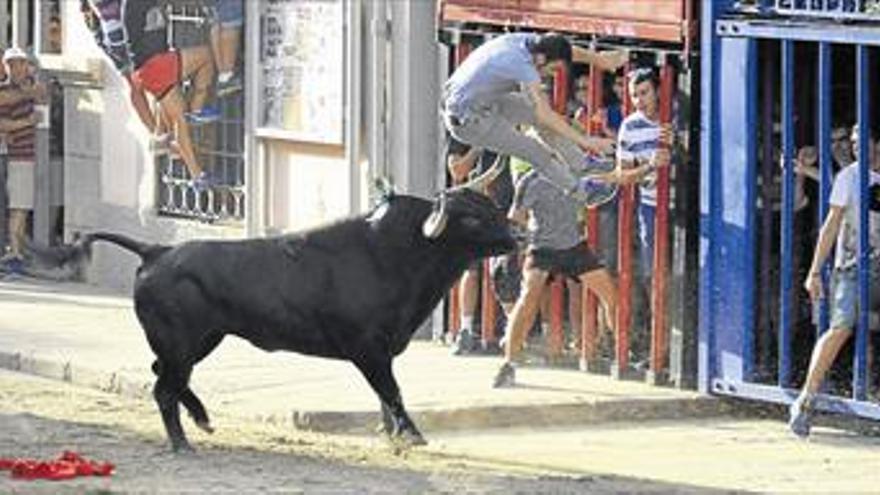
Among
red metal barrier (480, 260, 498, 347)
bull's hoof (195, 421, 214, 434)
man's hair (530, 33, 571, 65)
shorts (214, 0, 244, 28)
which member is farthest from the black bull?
shorts (214, 0, 244, 28)

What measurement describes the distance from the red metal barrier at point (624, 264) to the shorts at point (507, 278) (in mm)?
816

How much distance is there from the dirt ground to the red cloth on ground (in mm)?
66

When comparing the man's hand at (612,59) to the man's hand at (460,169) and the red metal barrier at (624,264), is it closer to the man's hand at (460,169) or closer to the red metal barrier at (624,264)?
the red metal barrier at (624,264)

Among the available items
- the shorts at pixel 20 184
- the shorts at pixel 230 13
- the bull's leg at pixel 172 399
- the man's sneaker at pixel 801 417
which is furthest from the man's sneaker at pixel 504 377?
the shorts at pixel 20 184

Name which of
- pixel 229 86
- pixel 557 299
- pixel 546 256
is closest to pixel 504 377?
pixel 546 256

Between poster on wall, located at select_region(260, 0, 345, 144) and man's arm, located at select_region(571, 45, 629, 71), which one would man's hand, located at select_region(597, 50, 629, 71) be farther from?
poster on wall, located at select_region(260, 0, 345, 144)

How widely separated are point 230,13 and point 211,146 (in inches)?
47.3

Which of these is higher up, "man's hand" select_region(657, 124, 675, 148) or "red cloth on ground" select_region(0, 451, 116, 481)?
"man's hand" select_region(657, 124, 675, 148)

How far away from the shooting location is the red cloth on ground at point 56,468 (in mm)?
14016

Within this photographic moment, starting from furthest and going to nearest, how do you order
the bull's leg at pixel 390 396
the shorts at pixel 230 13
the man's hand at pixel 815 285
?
the shorts at pixel 230 13
the man's hand at pixel 815 285
the bull's leg at pixel 390 396

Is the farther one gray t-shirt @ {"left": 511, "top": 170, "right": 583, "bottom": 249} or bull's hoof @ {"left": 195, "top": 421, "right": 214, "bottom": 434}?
gray t-shirt @ {"left": 511, "top": 170, "right": 583, "bottom": 249}

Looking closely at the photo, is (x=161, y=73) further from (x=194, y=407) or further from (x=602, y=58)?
(x=194, y=407)

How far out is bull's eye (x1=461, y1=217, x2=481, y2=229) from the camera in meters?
15.1

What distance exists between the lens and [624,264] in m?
17.6
